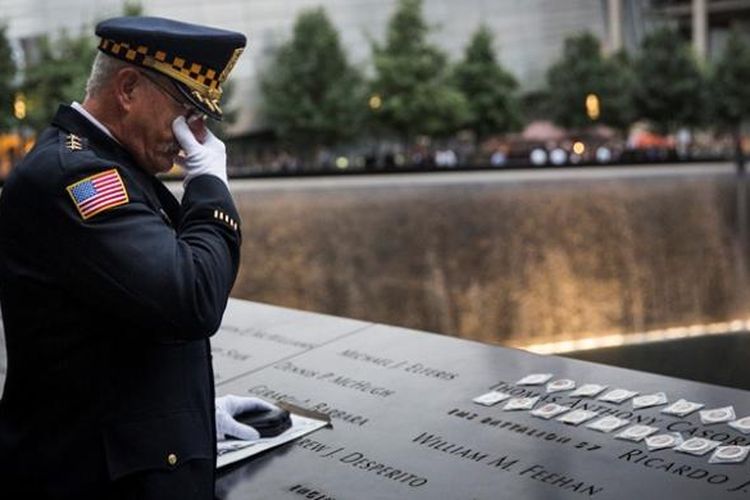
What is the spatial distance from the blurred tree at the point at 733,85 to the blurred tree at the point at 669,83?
140cm

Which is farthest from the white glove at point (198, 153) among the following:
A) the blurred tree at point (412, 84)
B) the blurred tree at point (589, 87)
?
the blurred tree at point (589, 87)

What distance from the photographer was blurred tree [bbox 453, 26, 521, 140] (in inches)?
1737

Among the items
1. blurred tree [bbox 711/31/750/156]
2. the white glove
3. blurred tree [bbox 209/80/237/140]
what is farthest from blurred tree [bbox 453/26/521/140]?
the white glove

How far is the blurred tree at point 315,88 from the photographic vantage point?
4384cm

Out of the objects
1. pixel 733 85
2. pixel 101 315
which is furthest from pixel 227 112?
pixel 101 315

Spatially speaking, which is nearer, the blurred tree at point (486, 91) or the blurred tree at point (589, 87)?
the blurred tree at point (589, 87)

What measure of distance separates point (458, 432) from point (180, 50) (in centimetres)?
145

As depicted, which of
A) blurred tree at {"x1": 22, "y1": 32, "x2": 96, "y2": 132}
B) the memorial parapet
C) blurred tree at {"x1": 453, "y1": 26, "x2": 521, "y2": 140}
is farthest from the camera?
blurred tree at {"x1": 453, "y1": 26, "x2": 521, "y2": 140}

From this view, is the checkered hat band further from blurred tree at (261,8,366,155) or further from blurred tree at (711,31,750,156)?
blurred tree at (711,31,750,156)

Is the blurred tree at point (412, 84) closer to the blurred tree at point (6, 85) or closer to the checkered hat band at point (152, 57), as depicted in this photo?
the blurred tree at point (6, 85)

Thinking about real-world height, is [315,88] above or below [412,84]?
above

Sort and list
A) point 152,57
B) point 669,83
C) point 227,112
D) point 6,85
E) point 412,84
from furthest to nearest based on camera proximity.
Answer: point 227,112 < point 412,84 < point 669,83 < point 6,85 < point 152,57

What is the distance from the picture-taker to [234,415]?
2.87 m

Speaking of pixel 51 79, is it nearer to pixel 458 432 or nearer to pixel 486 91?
pixel 486 91
